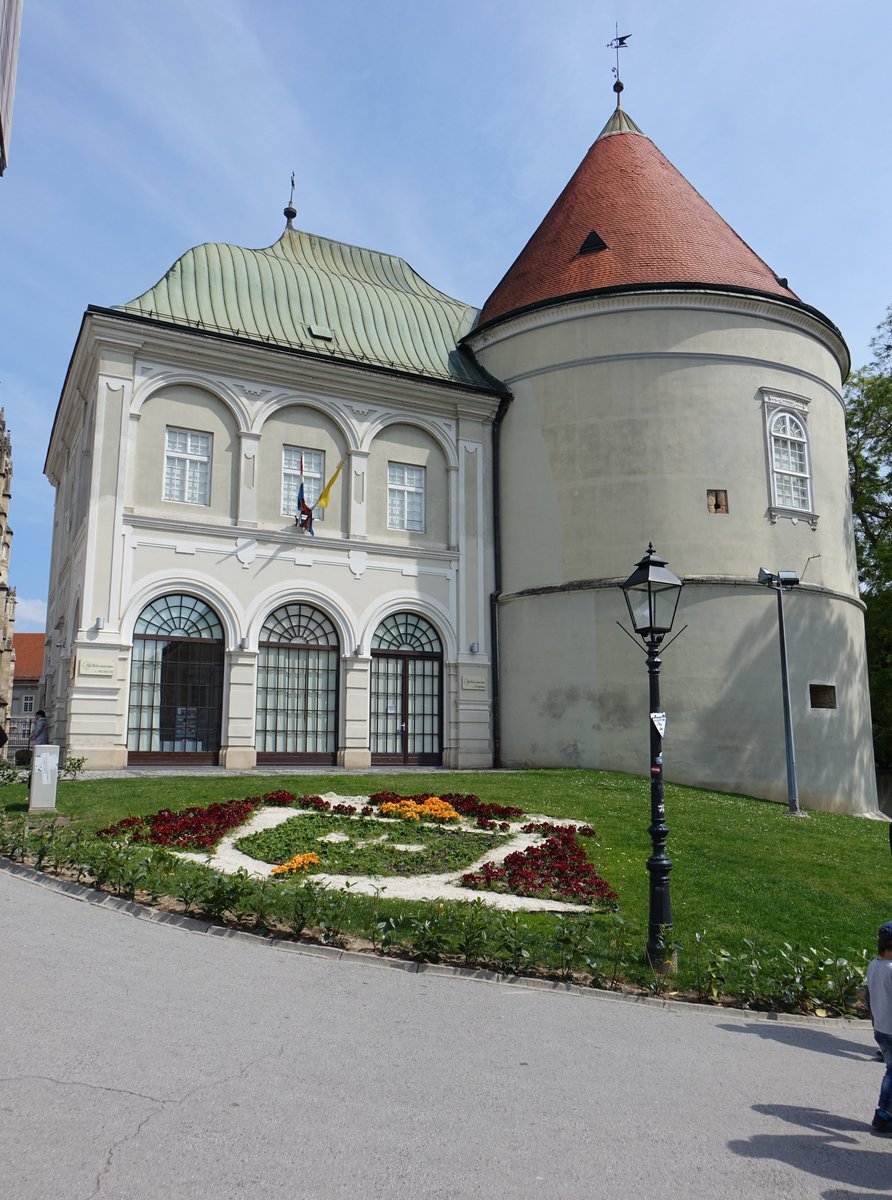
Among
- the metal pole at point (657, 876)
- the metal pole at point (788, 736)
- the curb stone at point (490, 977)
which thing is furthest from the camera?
the metal pole at point (788, 736)

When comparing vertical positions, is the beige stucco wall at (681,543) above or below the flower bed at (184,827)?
above

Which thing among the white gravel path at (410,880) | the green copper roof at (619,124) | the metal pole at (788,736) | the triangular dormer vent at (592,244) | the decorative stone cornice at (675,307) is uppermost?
the green copper roof at (619,124)

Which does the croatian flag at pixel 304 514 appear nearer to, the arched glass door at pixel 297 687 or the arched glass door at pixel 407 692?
the arched glass door at pixel 297 687

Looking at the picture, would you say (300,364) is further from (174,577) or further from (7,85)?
(7,85)

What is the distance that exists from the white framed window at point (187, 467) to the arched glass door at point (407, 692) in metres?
5.46

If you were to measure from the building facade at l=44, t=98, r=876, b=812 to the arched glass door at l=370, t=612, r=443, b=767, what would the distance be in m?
0.07

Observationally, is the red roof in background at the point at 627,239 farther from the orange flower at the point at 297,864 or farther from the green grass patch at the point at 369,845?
the orange flower at the point at 297,864

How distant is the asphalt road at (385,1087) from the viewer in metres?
4.54

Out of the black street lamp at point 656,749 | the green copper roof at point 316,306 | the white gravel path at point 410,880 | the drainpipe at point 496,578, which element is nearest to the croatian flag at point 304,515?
the green copper roof at point 316,306

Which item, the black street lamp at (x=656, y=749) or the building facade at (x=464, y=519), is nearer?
the black street lamp at (x=656, y=749)

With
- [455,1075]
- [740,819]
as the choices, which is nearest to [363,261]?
[740,819]

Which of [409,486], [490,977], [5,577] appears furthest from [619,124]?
[5,577]

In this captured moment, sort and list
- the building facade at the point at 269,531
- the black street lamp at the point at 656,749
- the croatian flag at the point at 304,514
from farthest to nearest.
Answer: the croatian flag at the point at 304,514
the building facade at the point at 269,531
the black street lamp at the point at 656,749

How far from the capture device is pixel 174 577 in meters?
21.7
